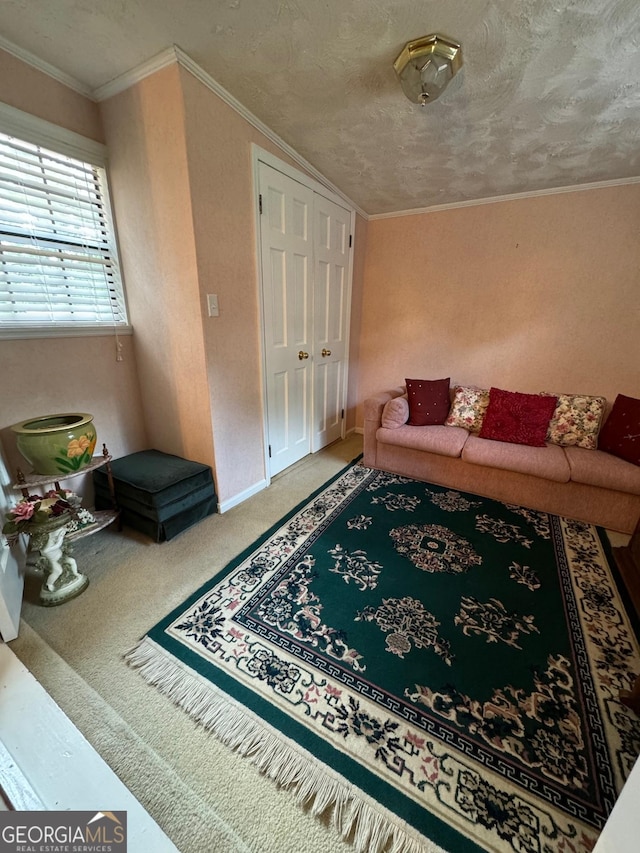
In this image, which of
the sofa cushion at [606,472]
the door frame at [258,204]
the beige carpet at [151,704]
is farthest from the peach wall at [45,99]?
the sofa cushion at [606,472]

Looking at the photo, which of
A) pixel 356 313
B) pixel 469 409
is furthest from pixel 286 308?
pixel 469 409

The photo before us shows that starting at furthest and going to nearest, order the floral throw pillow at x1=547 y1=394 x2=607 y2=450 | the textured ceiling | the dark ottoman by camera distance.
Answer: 1. the floral throw pillow at x1=547 y1=394 x2=607 y2=450
2. the dark ottoman
3. the textured ceiling

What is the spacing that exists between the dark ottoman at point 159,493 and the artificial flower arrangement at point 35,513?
313 mm

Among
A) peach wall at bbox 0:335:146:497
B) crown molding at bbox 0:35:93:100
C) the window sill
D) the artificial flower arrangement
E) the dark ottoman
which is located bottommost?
the dark ottoman

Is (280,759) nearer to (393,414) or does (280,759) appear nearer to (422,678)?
(422,678)

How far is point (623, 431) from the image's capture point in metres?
2.26

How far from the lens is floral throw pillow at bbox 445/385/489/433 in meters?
2.81

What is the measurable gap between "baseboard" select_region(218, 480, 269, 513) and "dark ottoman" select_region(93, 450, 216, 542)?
0.19 feet

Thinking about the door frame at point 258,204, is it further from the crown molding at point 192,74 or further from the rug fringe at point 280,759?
the rug fringe at point 280,759

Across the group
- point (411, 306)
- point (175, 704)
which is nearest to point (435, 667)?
point (175, 704)

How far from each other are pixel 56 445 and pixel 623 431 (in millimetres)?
3426

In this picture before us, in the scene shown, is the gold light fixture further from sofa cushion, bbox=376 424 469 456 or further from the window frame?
sofa cushion, bbox=376 424 469 456

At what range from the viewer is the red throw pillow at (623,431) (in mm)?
2172

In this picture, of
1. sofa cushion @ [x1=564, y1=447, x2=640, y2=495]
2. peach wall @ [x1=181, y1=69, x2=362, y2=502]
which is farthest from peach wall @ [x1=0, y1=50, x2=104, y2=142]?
sofa cushion @ [x1=564, y1=447, x2=640, y2=495]
